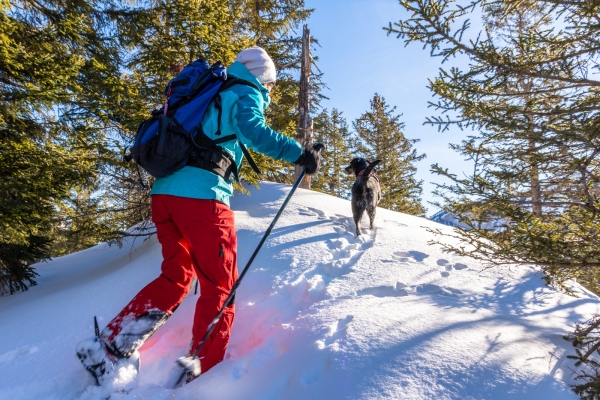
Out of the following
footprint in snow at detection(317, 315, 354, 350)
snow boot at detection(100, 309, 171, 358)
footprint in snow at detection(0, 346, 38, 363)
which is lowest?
footprint in snow at detection(0, 346, 38, 363)

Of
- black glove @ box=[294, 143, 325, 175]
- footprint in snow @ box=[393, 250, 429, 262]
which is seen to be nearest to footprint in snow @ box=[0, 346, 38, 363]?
black glove @ box=[294, 143, 325, 175]

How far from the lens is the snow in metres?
2.03

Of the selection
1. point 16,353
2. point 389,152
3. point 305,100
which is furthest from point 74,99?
point 389,152

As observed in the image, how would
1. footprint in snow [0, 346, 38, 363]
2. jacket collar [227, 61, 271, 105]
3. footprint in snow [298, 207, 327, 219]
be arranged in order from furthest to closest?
1. footprint in snow [298, 207, 327, 219]
2. footprint in snow [0, 346, 38, 363]
3. jacket collar [227, 61, 271, 105]

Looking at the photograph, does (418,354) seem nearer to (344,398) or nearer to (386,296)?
(344,398)

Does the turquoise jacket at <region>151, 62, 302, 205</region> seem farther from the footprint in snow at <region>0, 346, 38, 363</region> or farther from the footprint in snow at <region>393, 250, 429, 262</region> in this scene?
the footprint in snow at <region>393, 250, 429, 262</region>

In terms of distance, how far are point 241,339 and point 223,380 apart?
0.54 m

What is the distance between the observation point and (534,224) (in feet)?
8.68

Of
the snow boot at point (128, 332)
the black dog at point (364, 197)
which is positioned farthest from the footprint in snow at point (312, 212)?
the snow boot at point (128, 332)

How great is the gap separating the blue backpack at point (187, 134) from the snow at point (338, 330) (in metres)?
1.34

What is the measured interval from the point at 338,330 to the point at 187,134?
1.76 meters

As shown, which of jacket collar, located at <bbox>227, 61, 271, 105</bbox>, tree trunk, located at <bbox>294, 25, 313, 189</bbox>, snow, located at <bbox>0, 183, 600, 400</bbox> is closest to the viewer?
snow, located at <bbox>0, 183, 600, 400</bbox>

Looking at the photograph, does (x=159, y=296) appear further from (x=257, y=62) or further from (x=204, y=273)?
(x=257, y=62)

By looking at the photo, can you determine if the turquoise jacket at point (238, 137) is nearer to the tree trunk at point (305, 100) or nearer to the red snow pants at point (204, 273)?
the red snow pants at point (204, 273)
